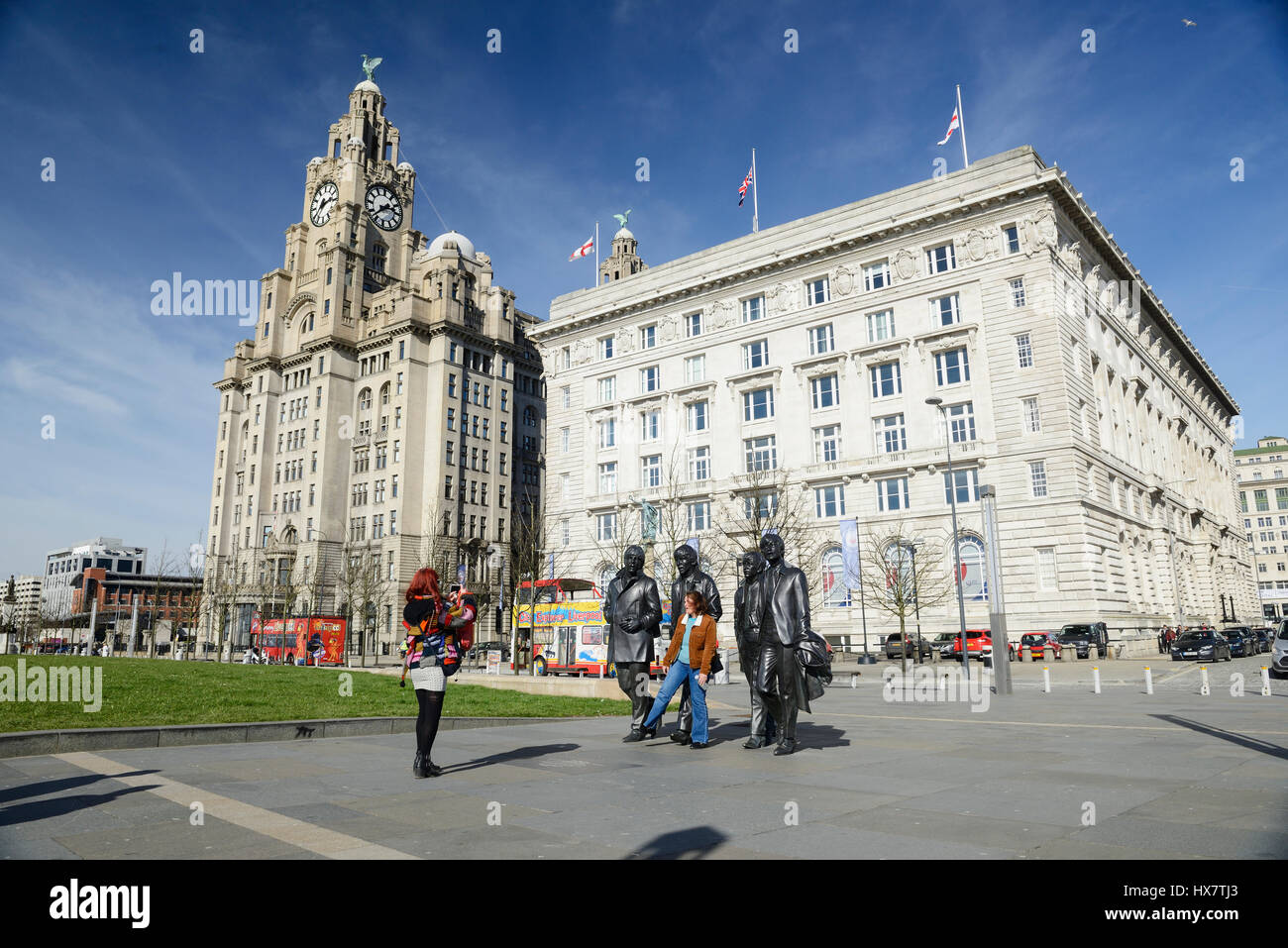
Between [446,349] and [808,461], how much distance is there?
40121 millimetres

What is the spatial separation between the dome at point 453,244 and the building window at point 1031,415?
223ft

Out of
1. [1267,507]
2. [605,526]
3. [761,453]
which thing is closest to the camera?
[761,453]

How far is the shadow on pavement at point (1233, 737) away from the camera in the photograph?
29.5 feet

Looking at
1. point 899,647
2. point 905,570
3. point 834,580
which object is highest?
point 905,570

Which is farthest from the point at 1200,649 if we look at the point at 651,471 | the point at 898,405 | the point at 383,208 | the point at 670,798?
the point at 383,208

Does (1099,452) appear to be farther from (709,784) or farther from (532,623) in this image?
(709,784)

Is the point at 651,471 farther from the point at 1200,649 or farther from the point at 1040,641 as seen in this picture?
the point at 1200,649

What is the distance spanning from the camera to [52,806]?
19.0 ft

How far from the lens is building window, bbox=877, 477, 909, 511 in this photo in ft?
155

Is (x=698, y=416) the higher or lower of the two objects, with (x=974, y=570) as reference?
higher

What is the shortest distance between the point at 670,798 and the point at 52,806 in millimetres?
4464

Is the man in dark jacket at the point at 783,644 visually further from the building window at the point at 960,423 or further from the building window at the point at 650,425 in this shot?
the building window at the point at 650,425

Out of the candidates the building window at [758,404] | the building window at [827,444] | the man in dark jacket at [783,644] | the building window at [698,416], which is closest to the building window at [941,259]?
the building window at [827,444]
